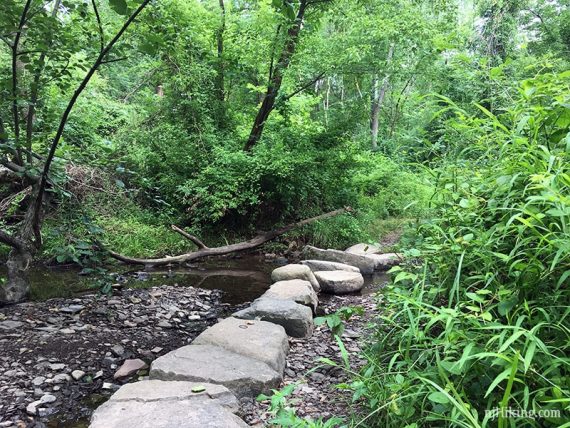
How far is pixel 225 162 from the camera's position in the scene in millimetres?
7180

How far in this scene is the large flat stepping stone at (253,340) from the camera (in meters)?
2.90

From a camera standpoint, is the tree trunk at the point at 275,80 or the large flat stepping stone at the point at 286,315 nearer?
the large flat stepping stone at the point at 286,315

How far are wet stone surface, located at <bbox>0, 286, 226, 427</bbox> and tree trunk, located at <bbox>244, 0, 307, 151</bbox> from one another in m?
4.25

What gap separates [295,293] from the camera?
14.7 ft

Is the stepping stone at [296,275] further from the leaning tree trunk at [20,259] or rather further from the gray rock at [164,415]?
the gray rock at [164,415]

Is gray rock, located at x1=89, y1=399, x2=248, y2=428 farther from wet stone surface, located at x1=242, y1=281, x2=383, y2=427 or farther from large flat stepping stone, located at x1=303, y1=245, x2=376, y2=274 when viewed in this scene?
large flat stepping stone, located at x1=303, y1=245, x2=376, y2=274

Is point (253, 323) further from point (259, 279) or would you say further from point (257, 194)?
point (257, 194)

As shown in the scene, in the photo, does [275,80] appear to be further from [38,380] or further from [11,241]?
[38,380]

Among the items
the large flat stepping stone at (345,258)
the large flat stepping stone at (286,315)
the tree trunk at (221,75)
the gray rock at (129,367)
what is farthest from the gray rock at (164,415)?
the tree trunk at (221,75)

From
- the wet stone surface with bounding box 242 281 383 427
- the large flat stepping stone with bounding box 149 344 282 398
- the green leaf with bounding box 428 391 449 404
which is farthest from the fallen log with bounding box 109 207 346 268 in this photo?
the green leaf with bounding box 428 391 449 404

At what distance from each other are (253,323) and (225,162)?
4214mm

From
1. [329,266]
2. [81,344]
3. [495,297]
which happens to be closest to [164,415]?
[495,297]

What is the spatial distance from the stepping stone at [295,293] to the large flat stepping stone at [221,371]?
158cm

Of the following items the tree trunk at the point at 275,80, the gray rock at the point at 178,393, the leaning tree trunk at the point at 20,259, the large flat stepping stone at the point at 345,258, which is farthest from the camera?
the tree trunk at the point at 275,80
